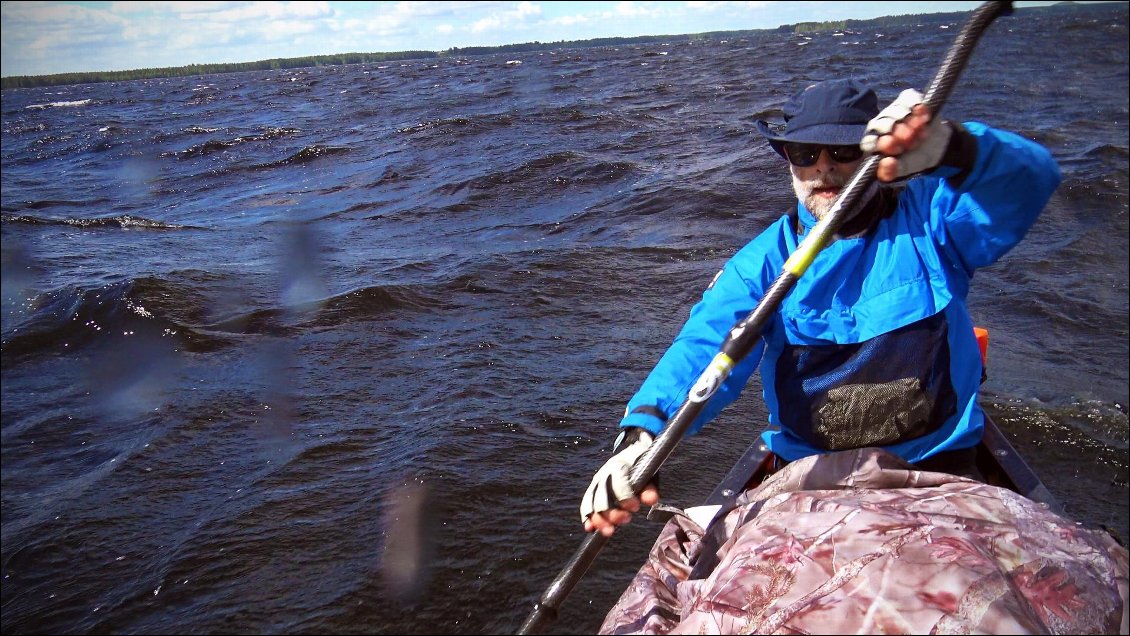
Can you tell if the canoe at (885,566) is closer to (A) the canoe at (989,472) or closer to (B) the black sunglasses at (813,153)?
(A) the canoe at (989,472)

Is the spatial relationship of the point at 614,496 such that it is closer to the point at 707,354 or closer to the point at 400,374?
the point at 707,354

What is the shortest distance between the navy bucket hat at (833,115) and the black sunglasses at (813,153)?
0.15 feet

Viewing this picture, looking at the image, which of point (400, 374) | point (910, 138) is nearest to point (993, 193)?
point (910, 138)

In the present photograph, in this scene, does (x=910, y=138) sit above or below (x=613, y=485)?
above

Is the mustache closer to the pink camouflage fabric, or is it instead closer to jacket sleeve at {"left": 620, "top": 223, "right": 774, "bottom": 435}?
jacket sleeve at {"left": 620, "top": 223, "right": 774, "bottom": 435}

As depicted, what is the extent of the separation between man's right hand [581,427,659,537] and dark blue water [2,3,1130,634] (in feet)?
3.39

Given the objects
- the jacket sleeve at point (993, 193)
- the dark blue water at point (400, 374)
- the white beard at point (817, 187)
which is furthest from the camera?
the dark blue water at point (400, 374)

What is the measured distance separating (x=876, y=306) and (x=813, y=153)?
0.49m

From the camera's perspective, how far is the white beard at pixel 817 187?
2.46m

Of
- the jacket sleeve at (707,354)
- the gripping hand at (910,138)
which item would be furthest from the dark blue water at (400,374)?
the gripping hand at (910,138)

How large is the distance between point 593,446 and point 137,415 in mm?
3049

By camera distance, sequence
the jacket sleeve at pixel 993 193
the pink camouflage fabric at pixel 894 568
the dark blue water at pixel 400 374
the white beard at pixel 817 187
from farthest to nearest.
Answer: the dark blue water at pixel 400 374
the white beard at pixel 817 187
the jacket sleeve at pixel 993 193
the pink camouflage fabric at pixel 894 568

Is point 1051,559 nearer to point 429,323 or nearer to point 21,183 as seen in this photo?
point 429,323

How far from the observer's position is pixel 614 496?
7.76 feet
